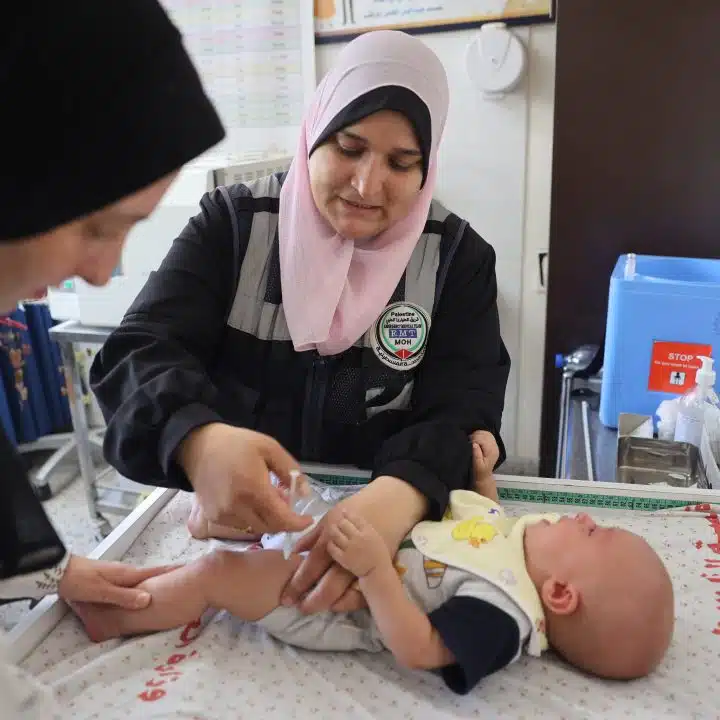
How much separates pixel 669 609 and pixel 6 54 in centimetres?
93

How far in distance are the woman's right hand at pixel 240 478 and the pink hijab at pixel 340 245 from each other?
0.32 meters

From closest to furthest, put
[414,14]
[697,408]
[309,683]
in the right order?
[309,683], [697,408], [414,14]

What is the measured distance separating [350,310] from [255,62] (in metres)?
1.90

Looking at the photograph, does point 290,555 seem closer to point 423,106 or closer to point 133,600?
point 133,600

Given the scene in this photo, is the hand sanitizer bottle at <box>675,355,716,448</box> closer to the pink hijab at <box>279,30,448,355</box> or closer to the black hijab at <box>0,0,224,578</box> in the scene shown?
the pink hijab at <box>279,30,448,355</box>

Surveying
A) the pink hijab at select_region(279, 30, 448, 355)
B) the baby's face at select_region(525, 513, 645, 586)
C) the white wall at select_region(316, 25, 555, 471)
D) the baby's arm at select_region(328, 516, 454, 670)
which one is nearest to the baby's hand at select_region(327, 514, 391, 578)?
the baby's arm at select_region(328, 516, 454, 670)

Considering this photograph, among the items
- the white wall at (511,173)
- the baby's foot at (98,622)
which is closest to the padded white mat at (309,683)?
the baby's foot at (98,622)

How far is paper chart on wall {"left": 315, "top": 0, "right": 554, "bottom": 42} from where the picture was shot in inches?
94.2

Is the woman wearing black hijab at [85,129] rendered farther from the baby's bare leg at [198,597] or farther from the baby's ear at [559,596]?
the baby's ear at [559,596]

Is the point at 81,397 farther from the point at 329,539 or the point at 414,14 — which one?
the point at 329,539

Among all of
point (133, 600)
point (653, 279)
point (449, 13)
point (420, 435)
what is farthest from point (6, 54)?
point (449, 13)

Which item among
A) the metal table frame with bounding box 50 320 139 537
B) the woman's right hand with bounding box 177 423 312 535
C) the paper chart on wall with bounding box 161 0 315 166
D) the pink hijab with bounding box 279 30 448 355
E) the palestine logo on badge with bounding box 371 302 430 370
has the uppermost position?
the paper chart on wall with bounding box 161 0 315 166

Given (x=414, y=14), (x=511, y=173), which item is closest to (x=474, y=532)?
(x=511, y=173)

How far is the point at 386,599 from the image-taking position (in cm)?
89
